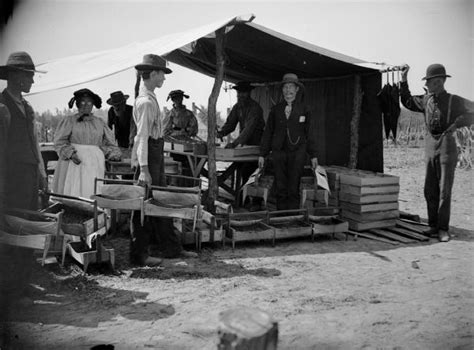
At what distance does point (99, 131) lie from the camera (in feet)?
16.1

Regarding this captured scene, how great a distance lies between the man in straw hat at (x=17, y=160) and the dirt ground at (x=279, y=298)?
25 centimetres

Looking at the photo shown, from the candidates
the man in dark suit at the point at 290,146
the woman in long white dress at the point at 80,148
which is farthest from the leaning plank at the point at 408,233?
the woman in long white dress at the point at 80,148

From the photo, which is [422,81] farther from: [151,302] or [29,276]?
[29,276]

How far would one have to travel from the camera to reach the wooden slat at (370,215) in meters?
5.92

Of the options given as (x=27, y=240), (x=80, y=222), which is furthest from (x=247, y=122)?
(x=27, y=240)

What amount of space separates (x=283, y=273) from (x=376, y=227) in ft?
7.56

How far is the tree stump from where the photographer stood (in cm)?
158

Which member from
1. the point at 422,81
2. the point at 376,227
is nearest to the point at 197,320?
the point at 376,227

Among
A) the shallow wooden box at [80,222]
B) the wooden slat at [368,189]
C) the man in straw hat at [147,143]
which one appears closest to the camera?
the shallow wooden box at [80,222]

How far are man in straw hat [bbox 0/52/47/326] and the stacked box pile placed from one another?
3.96 metres

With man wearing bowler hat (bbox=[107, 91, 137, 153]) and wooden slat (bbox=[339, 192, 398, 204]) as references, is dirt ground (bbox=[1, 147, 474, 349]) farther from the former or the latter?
man wearing bowler hat (bbox=[107, 91, 137, 153])

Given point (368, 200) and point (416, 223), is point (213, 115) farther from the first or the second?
point (416, 223)

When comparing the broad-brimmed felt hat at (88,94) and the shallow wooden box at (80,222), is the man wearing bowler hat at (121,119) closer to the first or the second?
the broad-brimmed felt hat at (88,94)

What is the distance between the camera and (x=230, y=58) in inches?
311
